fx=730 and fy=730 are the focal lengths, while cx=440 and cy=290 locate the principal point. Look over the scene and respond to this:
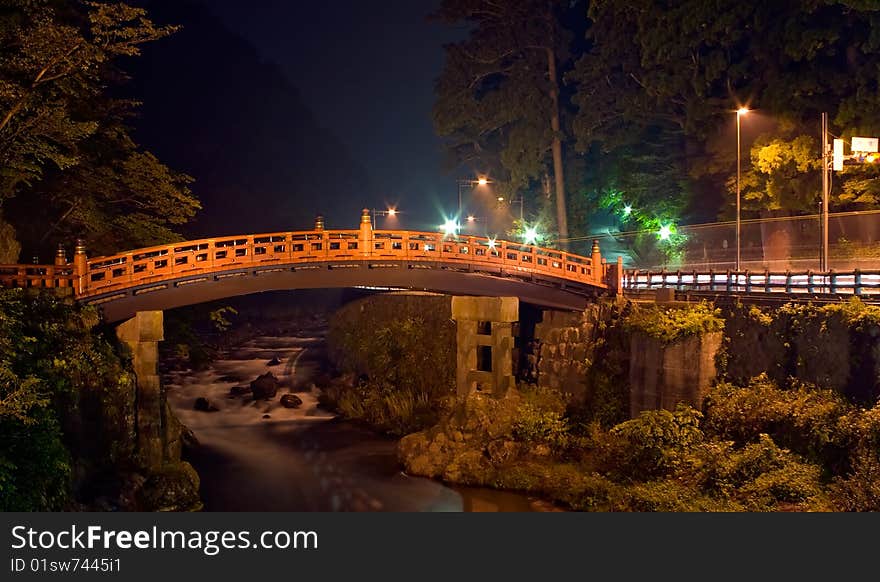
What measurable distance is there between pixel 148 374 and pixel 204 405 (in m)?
11.6

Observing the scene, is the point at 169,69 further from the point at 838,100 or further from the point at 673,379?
the point at 673,379

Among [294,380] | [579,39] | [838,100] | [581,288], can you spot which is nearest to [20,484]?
[581,288]

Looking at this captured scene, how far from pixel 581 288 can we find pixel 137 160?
1621 cm

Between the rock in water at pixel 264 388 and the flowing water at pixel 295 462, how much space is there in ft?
1.26

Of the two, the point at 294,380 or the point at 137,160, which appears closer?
the point at 137,160

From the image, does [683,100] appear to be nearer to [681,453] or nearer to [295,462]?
[681,453]

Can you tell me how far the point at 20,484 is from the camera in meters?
13.9

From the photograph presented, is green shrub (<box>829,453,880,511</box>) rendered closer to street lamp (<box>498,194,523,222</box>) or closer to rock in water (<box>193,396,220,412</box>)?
rock in water (<box>193,396,220,412</box>)

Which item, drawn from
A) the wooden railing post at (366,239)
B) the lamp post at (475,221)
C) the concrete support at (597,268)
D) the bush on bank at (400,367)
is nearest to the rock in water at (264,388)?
the bush on bank at (400,367)

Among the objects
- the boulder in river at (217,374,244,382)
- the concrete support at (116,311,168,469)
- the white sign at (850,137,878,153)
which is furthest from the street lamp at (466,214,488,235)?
the concrete support at (116,311,168,469)

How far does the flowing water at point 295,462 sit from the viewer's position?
20859 mm

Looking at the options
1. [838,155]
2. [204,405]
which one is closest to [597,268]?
[838,155]

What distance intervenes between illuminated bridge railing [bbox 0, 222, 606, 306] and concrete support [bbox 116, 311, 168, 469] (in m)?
1.15

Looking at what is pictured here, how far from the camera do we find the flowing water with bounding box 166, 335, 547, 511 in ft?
68.4
